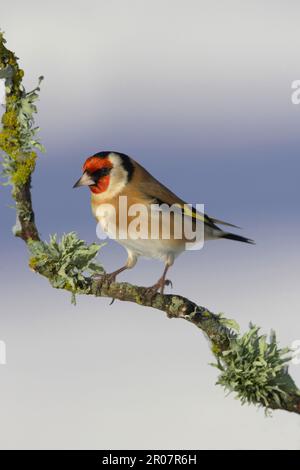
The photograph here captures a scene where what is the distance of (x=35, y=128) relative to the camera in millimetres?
2734

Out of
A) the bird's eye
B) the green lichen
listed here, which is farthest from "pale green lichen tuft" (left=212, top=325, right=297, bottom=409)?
the green lichen

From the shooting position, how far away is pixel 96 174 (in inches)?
110

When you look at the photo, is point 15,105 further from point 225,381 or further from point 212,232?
point 225,381

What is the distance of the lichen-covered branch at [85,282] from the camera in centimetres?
267

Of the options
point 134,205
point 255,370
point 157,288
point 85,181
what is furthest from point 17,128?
point 255,370

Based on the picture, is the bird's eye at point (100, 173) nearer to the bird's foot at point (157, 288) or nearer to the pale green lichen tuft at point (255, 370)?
the bird's foot at point (157, 288)

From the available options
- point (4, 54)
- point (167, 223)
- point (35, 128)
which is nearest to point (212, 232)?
point (167, 223)

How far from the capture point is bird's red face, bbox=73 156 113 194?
9.10ft

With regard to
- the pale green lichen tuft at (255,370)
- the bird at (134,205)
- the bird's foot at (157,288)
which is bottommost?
the pale green lichen tuft at (255,370)

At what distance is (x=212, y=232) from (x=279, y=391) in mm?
542

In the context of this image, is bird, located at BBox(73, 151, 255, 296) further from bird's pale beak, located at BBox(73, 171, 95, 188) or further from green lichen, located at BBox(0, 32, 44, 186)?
green lichen, located at BBox(0, 32, 44, 186)

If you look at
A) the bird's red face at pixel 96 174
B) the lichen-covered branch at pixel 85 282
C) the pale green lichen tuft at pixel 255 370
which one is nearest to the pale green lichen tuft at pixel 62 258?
the lichen-covered branch at pixel 85 282

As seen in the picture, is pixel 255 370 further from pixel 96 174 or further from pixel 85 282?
pixel 96 174

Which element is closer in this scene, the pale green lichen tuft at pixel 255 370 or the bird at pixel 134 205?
the pale green lichen tuft at pixel 255 370
